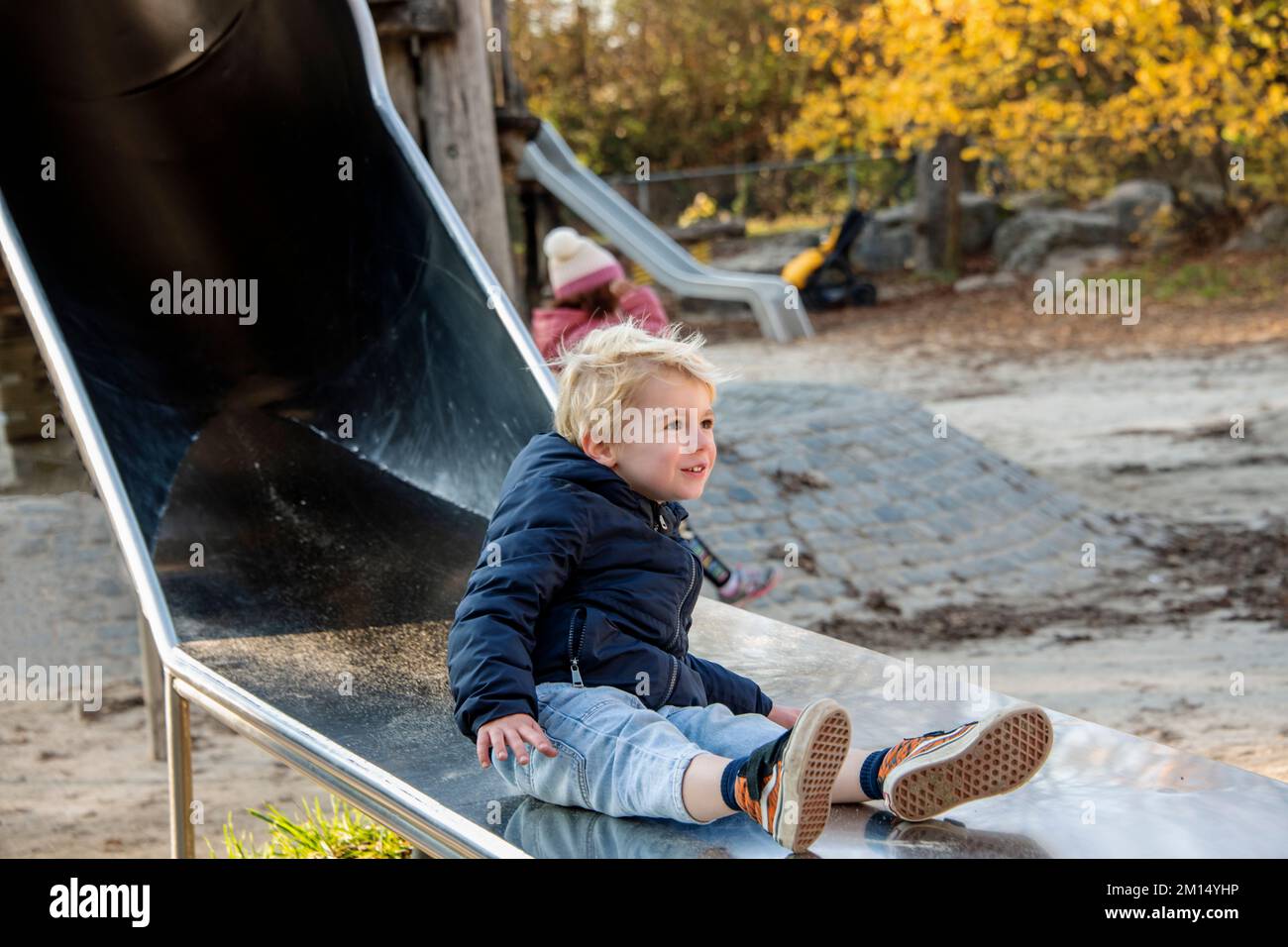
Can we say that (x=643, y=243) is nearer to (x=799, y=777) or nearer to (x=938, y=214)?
(x=938, y=214)

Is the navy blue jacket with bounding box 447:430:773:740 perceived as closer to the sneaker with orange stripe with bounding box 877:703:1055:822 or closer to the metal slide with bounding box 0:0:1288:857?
the metal slide with bounding box 0:0:1288:857

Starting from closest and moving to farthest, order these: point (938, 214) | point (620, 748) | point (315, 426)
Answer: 1. point (620, 748)
2. point (315, 426)
3. point (938, 214)

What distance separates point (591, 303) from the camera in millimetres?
5441

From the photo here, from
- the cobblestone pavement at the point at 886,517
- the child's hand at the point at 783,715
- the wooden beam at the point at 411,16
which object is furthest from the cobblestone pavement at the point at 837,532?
the child's hand at the point at 783,715

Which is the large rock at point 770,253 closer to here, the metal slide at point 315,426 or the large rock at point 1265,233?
the large rock at point 1265,233

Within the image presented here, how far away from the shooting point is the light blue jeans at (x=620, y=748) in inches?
92.9

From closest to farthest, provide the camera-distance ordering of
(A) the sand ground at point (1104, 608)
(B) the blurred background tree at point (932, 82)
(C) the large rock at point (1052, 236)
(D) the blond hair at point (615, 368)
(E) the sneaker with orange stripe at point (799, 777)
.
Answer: (E) the sneaker with orange stripe at point (799, 777), (D) the blond hair at point (615, 368), (A) the sand ground at point (1104, 608), (B) the blurred background tree at point (932, 82), (C) the large rock at point (1052, 236)

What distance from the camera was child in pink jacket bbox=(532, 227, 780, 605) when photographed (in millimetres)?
5371

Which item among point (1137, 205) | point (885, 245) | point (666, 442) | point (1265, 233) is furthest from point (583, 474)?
point (885, 245)

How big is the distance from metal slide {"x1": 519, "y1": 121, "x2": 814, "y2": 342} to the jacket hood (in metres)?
7.94

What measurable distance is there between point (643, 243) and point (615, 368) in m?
11.0

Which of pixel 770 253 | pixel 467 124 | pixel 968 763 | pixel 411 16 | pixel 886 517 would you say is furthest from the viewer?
pixel 770 253

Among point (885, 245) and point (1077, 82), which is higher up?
point (1077, 82)
